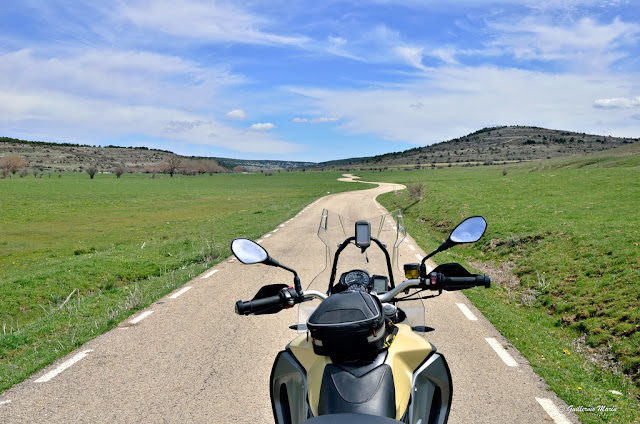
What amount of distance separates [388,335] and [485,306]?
6.96 metres

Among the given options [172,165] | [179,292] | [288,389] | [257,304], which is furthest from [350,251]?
[172,165]

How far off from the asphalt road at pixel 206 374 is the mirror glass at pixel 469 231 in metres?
2.17

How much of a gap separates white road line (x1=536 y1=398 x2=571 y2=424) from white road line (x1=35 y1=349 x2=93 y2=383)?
5.38 m

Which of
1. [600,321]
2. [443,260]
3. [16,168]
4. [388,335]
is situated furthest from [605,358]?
Result: [16,168]

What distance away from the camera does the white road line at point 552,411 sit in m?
4.54

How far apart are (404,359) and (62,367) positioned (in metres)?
5.07

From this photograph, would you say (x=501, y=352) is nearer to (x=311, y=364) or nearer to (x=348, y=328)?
(x=311, y=364)

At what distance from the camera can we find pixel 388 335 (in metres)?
2.66

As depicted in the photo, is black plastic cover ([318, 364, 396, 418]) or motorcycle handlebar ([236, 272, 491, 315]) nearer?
black plastic cover ([318, 364, 396, 418])

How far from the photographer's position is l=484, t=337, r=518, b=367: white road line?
239 inches

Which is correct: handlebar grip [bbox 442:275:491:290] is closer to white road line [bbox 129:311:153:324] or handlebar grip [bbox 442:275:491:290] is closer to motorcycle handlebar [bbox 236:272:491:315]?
motorcycle handlebar [bbox 236:272:491:315]

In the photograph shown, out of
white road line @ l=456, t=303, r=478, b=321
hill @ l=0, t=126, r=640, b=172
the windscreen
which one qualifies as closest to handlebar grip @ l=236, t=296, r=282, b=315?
the windscreen

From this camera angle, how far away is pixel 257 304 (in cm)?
312

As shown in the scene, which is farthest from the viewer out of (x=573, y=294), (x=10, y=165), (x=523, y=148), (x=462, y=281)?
(x=523, y=148)
